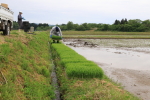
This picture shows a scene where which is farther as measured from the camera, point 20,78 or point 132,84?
point 132,84

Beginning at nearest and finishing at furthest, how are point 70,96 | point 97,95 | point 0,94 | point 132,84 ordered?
1. point 0,94
2. point 97,95
3. point 70,96
4. point 132,84

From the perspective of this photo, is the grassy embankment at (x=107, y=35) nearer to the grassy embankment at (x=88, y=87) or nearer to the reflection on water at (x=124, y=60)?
the reflection on water at (x=124, y=60)

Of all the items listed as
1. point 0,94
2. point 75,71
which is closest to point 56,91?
point 75,71

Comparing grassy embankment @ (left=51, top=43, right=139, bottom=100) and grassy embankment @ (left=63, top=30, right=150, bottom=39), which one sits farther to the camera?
grassy embankment @ (left=63, top=30, right=150, bottom=39)

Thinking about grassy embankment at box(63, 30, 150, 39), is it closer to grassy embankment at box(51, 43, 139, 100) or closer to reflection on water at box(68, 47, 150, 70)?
reflection on water at box(68, 47, 150, 70)

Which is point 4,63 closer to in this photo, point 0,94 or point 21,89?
point 21,89

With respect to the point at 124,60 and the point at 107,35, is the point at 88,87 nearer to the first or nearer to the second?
the point at 124,60

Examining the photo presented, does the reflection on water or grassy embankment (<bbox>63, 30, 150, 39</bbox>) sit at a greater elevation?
grassy embankment (<bbox>63, 30, 150, 39</bbox>)

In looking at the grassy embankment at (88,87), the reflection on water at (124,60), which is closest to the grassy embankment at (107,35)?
the reflection on water at (124,60)

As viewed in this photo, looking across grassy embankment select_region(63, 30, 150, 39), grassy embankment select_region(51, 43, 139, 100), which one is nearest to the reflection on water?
grassy embankment select_region(51, 43, 139, 100)

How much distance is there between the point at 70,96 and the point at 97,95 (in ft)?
2.98

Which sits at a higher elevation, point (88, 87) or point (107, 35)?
point (107, 35)

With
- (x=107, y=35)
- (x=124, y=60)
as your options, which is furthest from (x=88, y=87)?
(x=107, y=35)

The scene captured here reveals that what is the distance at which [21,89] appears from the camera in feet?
14.1
